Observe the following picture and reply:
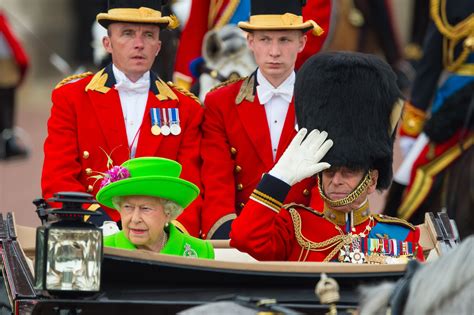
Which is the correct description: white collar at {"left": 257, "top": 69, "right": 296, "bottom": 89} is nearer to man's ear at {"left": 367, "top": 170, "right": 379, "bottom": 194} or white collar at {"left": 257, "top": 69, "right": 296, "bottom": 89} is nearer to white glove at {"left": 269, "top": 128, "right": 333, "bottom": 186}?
man's ear at {"left": 367, "top": 170, "right": 379, "bottom": 194}

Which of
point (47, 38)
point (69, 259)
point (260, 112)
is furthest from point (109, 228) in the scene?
point (47, 38)

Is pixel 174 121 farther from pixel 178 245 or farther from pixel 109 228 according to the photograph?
pixel 178 245

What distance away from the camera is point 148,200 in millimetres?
5352

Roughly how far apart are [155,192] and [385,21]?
10390mm

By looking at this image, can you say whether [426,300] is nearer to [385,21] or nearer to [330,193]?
[330,193]

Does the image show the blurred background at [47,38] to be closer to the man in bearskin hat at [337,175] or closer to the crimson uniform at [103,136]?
the crimson uniform at [103,136]

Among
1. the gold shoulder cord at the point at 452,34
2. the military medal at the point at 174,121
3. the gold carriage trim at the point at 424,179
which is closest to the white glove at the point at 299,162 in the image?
the military medal at the point at 174,121

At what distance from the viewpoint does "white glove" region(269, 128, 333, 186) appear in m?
5.30

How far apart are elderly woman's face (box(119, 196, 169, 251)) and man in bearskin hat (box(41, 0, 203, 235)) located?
907mm

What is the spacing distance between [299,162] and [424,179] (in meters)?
3.81

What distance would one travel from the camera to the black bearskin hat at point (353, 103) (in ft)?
18.6

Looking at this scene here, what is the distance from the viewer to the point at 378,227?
5637 millimetres

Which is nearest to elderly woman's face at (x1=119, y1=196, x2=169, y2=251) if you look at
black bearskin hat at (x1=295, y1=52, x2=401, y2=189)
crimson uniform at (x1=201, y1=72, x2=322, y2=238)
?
black bearskin hat at (x1=295, y1=52, x2=401, y2=189)

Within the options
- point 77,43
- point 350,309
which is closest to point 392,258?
point 350,309
